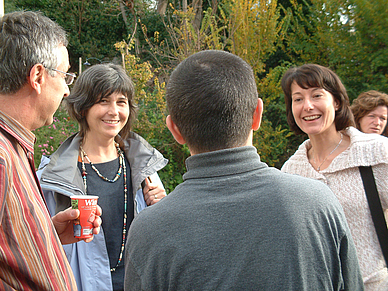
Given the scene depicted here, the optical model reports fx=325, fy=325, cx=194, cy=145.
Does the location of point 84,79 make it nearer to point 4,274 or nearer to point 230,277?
point 4,274

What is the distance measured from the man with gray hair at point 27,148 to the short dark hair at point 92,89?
74 cm

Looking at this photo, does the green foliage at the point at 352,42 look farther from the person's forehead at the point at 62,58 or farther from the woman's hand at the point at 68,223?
the woman's hand at the point at 68,223

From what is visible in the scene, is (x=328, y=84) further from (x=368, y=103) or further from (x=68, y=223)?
(x=68, y=223)

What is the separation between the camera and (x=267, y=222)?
36.2 inches

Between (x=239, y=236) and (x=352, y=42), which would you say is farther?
(x=352, y=42)

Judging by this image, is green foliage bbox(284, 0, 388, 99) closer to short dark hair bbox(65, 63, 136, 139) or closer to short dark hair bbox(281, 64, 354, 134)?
short dark hair bbox(281, 64, 354, 134)

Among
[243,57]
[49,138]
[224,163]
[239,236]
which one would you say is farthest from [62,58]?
[243,57]

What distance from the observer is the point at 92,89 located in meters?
2.42

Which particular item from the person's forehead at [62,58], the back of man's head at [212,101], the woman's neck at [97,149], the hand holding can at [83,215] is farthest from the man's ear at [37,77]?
the woman's neck at [97,149]

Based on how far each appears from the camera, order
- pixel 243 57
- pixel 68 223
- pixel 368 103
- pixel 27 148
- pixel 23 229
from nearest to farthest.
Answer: pixel 23 229
pixel 27 148
pixel 68 223
pixel 368 103
pixel 243 57

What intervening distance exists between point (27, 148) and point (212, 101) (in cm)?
87

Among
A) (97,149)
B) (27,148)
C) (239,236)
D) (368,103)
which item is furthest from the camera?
(368,103)

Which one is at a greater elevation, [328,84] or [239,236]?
[328,84]

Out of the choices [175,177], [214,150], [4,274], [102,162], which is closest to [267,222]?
[214,150]
